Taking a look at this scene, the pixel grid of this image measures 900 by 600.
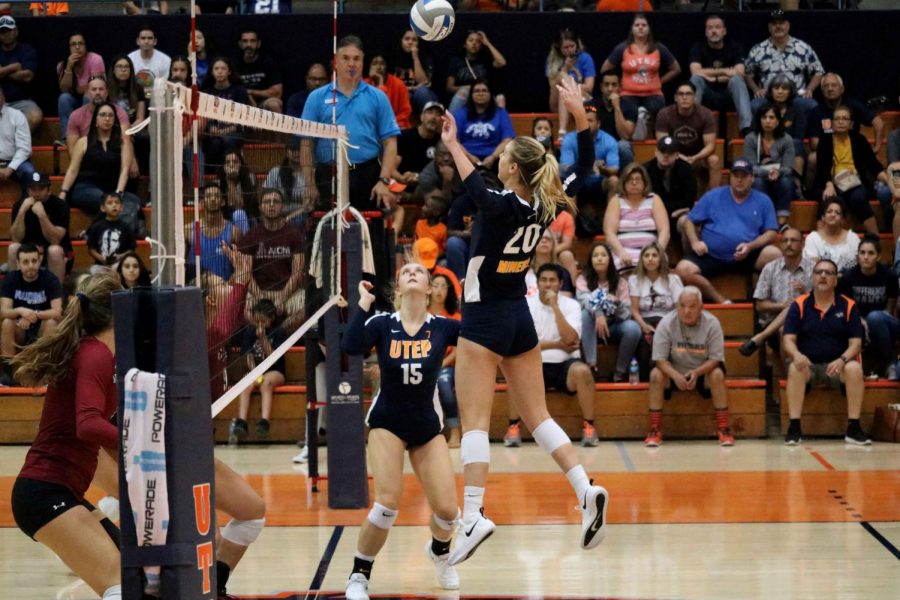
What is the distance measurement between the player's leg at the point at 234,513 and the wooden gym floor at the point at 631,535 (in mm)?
716

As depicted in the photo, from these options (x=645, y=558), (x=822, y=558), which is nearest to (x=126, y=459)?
(x=645, y=558)

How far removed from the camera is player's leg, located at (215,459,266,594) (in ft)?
19.8

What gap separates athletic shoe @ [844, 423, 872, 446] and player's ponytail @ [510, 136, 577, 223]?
19.6ft

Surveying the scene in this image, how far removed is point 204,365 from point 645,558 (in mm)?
4318

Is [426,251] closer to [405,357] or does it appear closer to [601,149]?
[601,149]

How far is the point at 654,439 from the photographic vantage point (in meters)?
11.8

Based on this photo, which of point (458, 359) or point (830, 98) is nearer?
point (458, 359)

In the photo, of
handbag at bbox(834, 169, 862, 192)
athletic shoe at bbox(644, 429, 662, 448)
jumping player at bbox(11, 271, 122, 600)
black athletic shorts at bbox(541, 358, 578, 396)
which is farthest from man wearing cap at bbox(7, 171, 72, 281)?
handbag at bbox(834, 169, 862, 192)

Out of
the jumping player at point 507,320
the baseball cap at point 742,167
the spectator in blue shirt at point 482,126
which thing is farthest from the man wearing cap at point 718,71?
the jumping player at point 507,320

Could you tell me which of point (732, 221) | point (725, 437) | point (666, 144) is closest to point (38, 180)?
point (666, 144)

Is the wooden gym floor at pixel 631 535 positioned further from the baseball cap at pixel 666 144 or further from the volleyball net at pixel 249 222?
the baseball cap at pixel 666 144

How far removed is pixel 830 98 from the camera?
48.3ft

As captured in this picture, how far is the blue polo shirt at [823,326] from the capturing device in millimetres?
11828

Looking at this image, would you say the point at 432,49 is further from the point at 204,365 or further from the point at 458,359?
the point at 204,365
